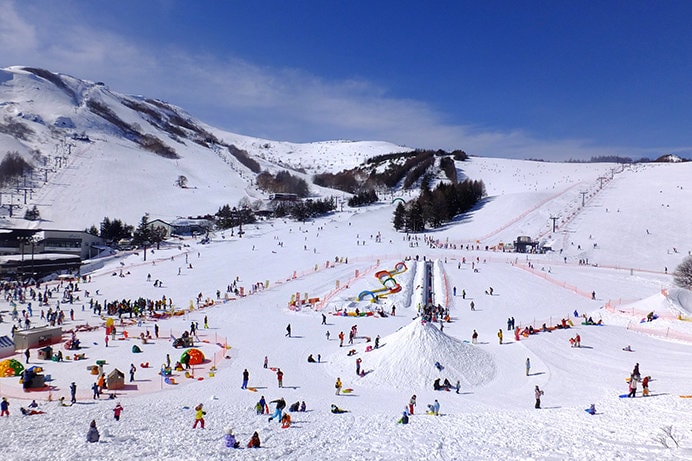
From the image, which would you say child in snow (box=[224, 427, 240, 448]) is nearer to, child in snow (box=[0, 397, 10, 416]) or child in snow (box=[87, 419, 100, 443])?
child in snow (box=[87, 419, 100, 443])

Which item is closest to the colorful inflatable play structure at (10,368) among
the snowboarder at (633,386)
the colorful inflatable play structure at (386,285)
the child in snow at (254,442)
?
the child in snow at (254,442)

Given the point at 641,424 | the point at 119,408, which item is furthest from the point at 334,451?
the point at 641,424

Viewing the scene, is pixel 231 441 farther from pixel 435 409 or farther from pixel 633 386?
pixel 633 386

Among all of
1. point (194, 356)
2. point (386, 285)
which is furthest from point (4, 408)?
point (386, 285)

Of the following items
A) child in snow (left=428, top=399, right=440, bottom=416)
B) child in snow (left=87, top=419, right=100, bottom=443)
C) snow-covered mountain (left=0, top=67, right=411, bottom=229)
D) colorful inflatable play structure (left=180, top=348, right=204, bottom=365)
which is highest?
snow-covered mountain (left=0, top=67, right=411, bottom=229)

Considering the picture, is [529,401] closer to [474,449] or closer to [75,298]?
[474,449]

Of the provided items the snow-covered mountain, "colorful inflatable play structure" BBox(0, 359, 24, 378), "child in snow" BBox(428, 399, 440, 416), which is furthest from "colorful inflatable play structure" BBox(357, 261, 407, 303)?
the snow-covered mountain
